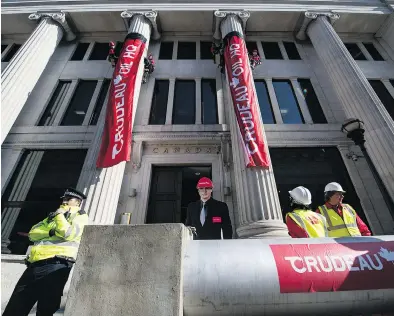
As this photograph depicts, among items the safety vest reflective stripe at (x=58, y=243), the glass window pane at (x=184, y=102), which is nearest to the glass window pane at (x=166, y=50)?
the glass window pane at (x=184, y=102)

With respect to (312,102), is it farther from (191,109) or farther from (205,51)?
(205,51)

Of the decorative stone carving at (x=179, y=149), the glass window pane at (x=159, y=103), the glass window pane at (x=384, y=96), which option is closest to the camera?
the decorative stone carving at (x=179, y=149)

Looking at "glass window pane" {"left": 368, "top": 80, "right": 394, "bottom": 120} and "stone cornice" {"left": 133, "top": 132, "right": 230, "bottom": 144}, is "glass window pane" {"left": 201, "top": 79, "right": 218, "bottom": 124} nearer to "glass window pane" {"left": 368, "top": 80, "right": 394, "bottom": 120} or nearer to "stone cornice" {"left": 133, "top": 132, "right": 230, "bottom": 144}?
"stone cornice" {"left": 133, "top": 132, "right": 230, "bottom": 144}

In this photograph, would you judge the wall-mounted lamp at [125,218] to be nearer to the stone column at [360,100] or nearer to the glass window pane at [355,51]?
the stone column at [360,100]

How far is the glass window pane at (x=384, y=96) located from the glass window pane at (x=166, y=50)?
11.0 m

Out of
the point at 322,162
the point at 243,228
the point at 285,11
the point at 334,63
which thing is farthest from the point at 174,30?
the point at 243,228

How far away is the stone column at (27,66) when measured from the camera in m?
8.67

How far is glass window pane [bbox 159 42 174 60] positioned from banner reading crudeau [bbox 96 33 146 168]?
3160 millimetres

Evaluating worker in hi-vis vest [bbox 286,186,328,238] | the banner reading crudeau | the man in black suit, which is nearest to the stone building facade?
the banner reading crudeau

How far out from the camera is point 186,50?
13383mm

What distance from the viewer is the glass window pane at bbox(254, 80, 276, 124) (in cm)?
1047

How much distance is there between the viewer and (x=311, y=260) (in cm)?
233

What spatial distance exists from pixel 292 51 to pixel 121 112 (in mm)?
10902

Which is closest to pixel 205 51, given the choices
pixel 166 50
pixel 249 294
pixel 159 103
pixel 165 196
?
pixel 166 50
